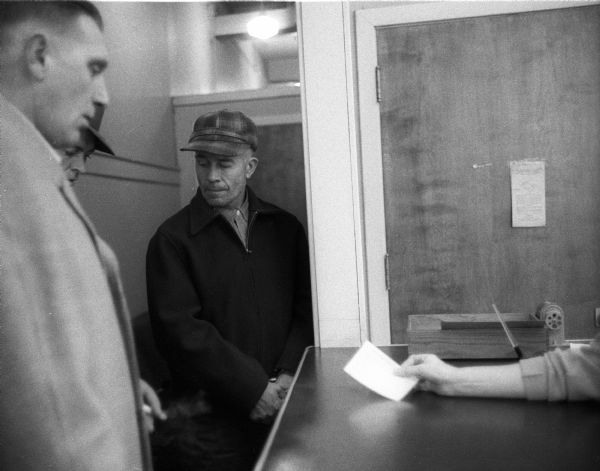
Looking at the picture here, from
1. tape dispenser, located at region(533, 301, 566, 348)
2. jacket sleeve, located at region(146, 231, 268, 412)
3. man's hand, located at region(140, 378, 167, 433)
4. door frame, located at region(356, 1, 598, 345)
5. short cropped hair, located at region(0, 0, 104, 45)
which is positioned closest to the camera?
short cropped hair, located at region(0, 0, 104, 45)

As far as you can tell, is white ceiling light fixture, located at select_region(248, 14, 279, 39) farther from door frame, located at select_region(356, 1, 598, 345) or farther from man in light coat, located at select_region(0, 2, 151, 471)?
door frame, located at select_region(356, 1, 598, 345)

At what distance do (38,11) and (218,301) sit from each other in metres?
0.54

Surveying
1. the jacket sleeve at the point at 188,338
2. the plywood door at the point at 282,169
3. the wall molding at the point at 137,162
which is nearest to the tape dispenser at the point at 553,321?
the plywood door at the point at 282,169

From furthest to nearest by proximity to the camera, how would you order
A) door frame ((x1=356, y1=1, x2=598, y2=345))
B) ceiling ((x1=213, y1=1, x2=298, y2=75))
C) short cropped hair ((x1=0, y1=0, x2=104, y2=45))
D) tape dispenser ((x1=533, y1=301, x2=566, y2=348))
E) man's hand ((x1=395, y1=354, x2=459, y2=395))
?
door frame ((x1=356, y1=1, x2=598, y2=345))
tape dispenser ((x1=533, y1=301, x2=566, y2=348))
man's hand ((x1=395, y1=354, x2=459, y2=395))
ceiling ((x1=213, y1=1, x2=298, y2=75))
short cropped hair ((x1=0, y1=0, x2=104, y2=45))

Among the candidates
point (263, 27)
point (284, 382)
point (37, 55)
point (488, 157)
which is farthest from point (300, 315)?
point (488, 157)

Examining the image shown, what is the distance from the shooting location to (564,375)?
1016 mm

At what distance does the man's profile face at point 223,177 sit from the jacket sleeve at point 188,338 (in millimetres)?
116

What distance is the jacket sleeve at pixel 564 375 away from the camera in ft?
3.27

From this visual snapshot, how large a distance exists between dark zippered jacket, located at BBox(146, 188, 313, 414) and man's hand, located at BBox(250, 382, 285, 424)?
22 millimetres

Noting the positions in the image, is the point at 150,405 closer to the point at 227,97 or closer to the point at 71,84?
the point at 71,84

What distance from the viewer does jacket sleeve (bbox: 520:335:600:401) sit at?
100cm

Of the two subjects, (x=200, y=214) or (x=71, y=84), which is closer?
(x=71, y=84)

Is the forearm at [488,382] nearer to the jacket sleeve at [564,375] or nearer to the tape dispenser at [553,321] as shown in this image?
the jacket sleeve at [564,375]

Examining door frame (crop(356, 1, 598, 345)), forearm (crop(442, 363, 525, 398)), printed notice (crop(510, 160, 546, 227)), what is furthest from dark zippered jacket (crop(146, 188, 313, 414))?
printed notice (crop(510, 160, 546, 227))
